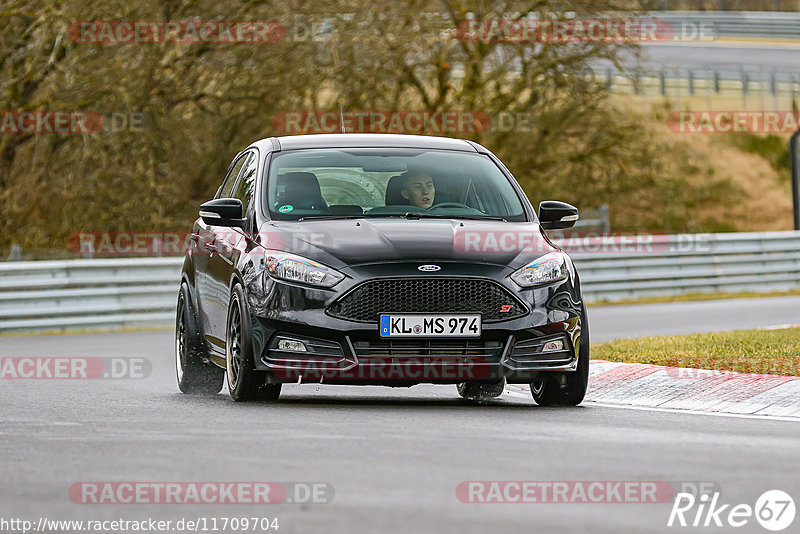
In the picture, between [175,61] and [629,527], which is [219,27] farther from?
[629,527]

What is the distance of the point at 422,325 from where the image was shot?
32.2ft

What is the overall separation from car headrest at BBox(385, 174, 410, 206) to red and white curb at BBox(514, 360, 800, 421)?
1926 millimetres

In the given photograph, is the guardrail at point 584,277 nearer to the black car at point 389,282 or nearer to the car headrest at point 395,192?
the black car at point 389,282

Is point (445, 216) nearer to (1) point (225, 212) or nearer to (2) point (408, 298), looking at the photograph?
(2) point (408, 298)

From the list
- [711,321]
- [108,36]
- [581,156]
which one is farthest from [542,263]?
[581,156]

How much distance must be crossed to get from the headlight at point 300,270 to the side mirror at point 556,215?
1.82 m

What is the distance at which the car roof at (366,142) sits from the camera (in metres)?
11.5

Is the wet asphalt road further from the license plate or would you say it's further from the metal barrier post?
the metal barrier post

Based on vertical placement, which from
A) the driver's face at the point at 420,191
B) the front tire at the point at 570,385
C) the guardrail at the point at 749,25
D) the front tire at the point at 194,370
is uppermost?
the driver's face at the point at 420,191

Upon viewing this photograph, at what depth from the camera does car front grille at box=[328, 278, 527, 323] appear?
9812mm

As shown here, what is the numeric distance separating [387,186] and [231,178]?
6.73 ft

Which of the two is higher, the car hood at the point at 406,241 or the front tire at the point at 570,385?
the car hood at the point at 406,241

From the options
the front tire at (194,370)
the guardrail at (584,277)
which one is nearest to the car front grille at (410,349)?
the front tire at (194,370)

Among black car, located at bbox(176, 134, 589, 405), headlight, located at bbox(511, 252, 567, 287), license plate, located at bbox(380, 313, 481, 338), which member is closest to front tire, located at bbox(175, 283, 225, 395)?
black car, located at bbox(176, 134, 589, 405)
